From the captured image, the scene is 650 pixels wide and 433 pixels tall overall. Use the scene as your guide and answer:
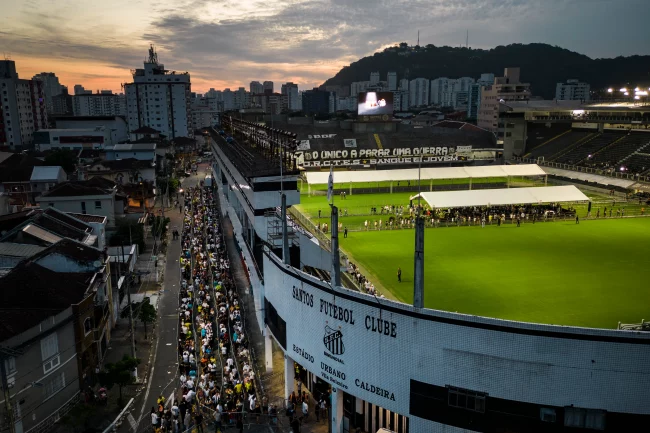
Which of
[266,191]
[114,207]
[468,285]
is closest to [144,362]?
[266,191]

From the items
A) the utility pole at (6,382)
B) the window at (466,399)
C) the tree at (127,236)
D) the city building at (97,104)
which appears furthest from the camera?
the city building at (97,104)

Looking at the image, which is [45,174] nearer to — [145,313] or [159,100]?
[145,313]

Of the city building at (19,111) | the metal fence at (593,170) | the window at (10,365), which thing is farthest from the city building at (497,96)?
the window at (10,365)

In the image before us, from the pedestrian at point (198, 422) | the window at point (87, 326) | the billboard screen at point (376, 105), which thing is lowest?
the pedestrian at point (198, 422)

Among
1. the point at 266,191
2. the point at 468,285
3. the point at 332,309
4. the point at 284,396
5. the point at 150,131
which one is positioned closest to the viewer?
the point at 332,309

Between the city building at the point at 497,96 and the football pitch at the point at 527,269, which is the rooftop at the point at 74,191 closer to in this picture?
the football pitch at the point at 527,269

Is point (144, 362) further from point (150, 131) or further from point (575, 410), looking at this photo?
point (150, 131)

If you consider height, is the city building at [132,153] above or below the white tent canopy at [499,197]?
above
